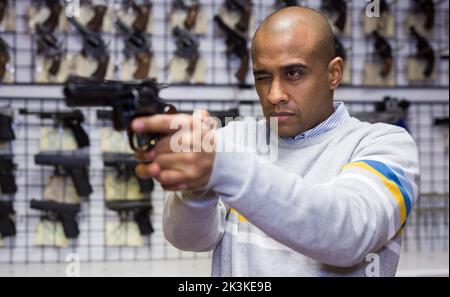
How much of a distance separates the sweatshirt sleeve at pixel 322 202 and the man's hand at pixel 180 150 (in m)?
0.02

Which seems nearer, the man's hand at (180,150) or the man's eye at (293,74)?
the man's hand at (180,150)

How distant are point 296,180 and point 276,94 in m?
0.36

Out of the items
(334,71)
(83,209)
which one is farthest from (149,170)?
(83,209)

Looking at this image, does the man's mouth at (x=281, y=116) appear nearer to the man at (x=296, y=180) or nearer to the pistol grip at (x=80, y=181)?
the man at (x=296, y=180)

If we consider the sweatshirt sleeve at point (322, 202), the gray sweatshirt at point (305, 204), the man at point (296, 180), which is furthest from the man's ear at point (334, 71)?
the sweatshirt sleeve at point (322, 202)

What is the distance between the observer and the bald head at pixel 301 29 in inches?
39.9

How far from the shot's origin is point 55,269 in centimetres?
218

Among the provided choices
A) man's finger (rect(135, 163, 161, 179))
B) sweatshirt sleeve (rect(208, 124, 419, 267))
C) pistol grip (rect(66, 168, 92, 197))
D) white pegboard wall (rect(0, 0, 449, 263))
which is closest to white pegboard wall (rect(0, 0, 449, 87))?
white pegboard wall (rect(0, 0, 449, 263))

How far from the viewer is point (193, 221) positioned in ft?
2.86

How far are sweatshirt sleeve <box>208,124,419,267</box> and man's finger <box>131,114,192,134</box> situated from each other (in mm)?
58

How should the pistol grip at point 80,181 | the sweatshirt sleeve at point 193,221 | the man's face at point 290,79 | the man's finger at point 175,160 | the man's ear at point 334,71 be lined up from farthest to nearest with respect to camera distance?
1. the pistol grip at point 80,181
2. the man's ear at point 334,71
3. the man's face at point 290,79
4. the sweatshirt sleeve at point 193,221
5. the man's finger at point 175,160

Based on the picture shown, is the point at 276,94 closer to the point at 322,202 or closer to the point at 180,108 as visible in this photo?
the point at 322,202

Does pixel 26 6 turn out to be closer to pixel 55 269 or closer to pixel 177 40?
pixel 177 40

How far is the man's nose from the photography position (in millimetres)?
1015
